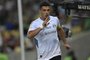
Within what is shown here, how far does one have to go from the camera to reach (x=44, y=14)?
10141 millimetres

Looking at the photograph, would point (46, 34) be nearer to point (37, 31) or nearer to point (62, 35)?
point (37, 31)

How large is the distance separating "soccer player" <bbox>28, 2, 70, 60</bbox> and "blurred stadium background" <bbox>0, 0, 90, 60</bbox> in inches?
192

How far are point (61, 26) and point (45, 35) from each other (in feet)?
2.22

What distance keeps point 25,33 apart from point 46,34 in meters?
8.43

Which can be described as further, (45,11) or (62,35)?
(62,35)

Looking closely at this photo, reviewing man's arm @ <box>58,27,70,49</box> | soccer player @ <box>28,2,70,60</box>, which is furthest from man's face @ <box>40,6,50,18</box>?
man's arm @ <box>58,27,70,49</box>

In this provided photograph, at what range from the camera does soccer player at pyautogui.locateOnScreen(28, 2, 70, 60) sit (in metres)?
10.2

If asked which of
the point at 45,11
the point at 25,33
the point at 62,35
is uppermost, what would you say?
the point at 45,11

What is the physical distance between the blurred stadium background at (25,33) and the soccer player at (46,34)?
16.0 feet

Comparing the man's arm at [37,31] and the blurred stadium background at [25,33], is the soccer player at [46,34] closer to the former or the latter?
the man's arm at [37,31]

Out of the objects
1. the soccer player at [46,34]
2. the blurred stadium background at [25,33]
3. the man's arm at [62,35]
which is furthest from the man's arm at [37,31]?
the blurred stadium background at [25,33]

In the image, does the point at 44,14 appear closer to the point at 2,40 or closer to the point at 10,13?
the point at 2,40

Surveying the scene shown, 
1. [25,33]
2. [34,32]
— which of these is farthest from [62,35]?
[25,33]

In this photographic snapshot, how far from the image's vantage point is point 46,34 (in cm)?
1038
